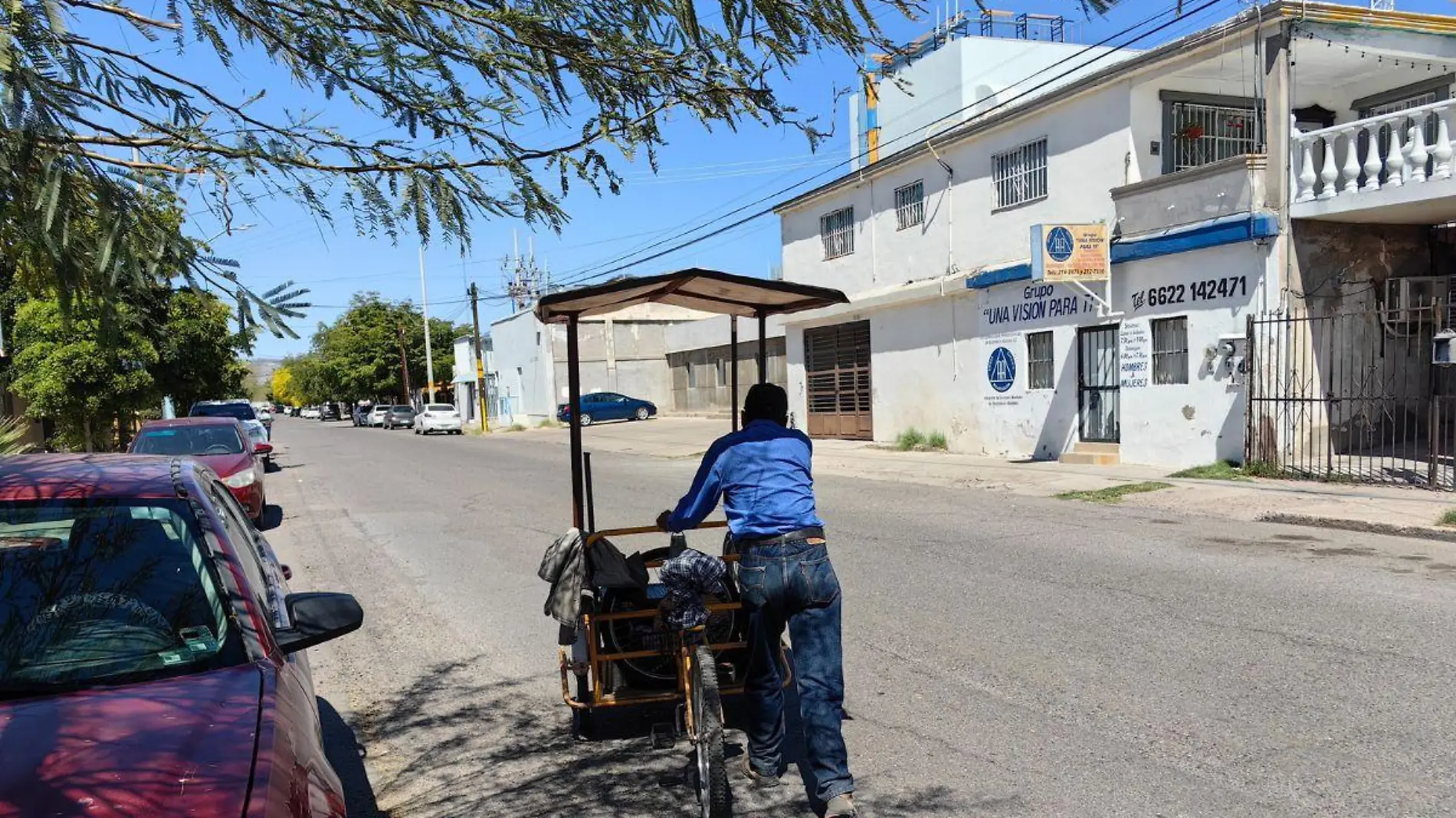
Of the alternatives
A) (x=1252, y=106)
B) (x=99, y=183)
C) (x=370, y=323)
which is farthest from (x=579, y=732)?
(x=370, y=323)

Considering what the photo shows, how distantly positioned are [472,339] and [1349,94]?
49045mm

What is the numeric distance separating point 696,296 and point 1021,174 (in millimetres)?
15198

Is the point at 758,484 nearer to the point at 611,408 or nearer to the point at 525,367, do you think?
the point at 611,408

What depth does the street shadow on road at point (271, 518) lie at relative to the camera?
13376 millimetres

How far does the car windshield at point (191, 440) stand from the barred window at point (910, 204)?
570 inches

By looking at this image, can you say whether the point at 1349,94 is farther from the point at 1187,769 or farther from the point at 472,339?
the point at 472,339

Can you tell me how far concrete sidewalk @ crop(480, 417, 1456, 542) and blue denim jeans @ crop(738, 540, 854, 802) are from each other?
8512mm

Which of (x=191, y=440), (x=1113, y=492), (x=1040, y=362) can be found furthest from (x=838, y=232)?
(x=191, y=440)

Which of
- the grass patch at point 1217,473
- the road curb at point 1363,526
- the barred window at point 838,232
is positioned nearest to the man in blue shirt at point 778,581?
the road curb at point 1363,526

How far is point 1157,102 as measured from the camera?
53.3 ft

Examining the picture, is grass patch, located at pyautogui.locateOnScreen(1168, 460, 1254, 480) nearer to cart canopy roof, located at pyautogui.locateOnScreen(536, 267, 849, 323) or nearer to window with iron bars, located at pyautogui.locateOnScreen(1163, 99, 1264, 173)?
window with iron bars, located at pyautogui.locateOnScreen(1163, 99, 1264, 173)

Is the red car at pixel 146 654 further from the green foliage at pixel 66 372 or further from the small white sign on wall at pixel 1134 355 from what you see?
the small white sign on wall at pixel 1134 355

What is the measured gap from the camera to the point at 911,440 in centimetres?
2200

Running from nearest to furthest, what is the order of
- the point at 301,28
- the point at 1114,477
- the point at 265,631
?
the point at 265,631 → the point at 301,28 → the point at 1114,477
